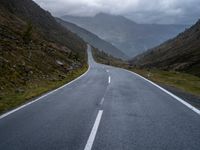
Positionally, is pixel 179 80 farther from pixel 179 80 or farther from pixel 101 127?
pixel 101 127

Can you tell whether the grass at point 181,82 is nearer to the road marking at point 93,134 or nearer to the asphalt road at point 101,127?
the asphalt road at point 101,127

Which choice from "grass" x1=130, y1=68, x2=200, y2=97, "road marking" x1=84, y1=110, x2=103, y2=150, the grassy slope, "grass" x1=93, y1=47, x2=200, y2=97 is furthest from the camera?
"grass" x1=93, y1=47, x2=200, y2=97

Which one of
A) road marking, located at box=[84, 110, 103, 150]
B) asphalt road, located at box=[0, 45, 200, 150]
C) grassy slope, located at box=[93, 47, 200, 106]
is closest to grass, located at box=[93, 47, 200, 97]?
grassy slope, located at box=[93, 47, 200, 106]

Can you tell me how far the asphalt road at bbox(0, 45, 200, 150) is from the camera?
7219mm

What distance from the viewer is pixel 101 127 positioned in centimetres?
898

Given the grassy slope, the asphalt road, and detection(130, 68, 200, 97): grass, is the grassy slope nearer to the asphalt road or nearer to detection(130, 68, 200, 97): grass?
detection(130, 68, 200, 97): grass

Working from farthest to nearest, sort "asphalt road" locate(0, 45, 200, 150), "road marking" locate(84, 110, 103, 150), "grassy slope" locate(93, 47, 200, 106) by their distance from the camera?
"grassy slope" locate(93, 47, 200, 106), "asphalt road" locate(0, 45, 200, 150), "road marking" locate(84, 110, 103, 150)

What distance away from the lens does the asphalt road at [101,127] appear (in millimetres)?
7219

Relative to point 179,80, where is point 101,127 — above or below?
above

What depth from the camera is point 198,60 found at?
279 feet

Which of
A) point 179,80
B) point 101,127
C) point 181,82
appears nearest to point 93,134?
point 101,127

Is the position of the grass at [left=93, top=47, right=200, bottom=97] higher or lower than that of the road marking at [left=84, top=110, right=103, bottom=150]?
lower

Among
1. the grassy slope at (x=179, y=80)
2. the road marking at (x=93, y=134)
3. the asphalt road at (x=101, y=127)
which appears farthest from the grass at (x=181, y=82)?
the road marking at (x=93, y=134)

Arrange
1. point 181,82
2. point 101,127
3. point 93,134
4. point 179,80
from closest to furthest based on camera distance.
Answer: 1. point 93,134
2. point 101,127
3. point 181,82
4. point 179,80
